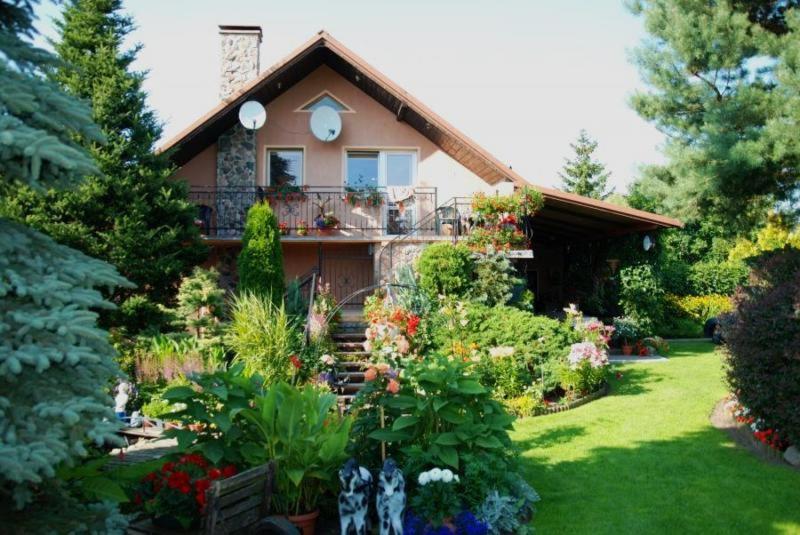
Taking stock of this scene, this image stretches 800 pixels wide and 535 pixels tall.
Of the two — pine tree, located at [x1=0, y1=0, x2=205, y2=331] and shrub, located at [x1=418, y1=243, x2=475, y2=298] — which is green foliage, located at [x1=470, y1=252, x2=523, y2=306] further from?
pine tree, located at [x1=0, y1=0, x2=205, y2=331]

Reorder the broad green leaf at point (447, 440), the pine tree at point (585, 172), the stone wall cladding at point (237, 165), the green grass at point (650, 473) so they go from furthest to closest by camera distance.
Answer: the pine tree at point (585, 172) < the stone wall cladding at point (237, 165) < the green grass at point (650, 473) < the broad green leaf at point (447, 440)

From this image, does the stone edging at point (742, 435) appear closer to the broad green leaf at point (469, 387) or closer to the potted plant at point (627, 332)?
the broad green leaf at point (469, 387)

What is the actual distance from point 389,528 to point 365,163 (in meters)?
12.1

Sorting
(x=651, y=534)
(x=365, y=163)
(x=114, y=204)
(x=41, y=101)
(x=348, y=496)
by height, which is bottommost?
(x=651, y=534)

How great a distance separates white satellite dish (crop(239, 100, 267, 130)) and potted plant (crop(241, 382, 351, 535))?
34.8 ft

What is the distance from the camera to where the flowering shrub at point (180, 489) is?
4.18 metres

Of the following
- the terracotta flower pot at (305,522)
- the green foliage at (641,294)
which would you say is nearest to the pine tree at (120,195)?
the terracotta flower pot at (305,522)

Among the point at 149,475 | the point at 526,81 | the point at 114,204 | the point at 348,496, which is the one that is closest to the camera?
the point at 348,496

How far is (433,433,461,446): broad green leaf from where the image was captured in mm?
4658

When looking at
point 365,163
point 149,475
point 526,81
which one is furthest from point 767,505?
point 365,163

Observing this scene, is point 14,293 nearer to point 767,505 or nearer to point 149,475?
point 149,475

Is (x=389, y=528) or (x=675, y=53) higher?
(x=675, y=53)

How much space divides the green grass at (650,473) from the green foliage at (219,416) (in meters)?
2.38

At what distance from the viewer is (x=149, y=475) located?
15.0 ft
